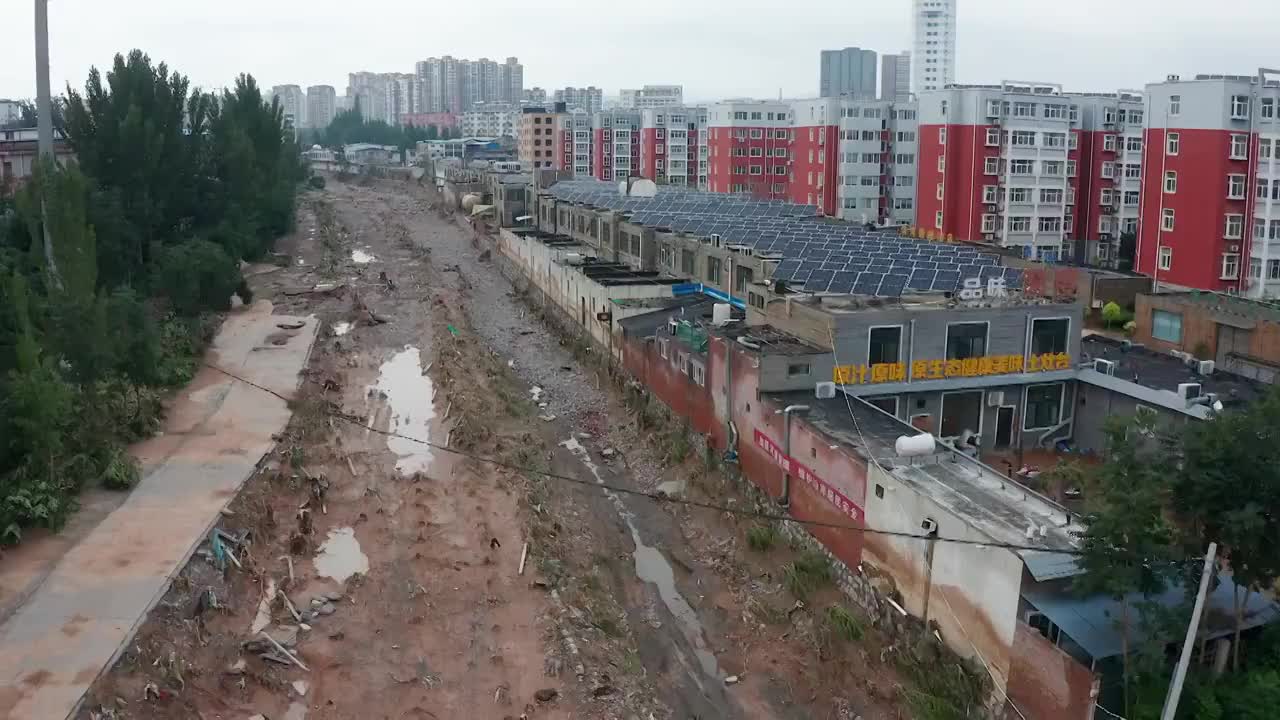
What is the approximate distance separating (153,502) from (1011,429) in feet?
43.1

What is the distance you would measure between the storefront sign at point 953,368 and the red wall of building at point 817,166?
26959 millimetres

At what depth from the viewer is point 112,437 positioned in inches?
667

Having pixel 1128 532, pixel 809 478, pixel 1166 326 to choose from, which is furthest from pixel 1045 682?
pixel 1166 326

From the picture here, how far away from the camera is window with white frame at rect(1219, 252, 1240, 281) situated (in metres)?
26.2

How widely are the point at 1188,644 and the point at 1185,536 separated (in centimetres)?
107

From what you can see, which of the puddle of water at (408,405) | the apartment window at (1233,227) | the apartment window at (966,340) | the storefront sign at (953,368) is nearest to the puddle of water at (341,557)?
the puddle of water at (408,405)

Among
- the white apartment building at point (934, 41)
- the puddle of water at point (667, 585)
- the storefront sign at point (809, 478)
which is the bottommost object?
the puddle of water at point (667, 585)

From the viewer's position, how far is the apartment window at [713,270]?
25594mm

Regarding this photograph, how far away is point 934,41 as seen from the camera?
121688mm

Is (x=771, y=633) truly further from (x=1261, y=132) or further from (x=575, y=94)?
(x=575, y=94)

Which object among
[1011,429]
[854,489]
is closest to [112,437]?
[854,489]

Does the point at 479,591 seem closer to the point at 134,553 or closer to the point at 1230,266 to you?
the point at 134,553

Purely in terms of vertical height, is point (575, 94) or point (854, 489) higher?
point (575, 94)

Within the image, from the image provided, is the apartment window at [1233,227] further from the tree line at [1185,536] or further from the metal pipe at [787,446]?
the tree line at [1185,536]
